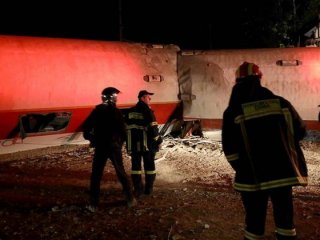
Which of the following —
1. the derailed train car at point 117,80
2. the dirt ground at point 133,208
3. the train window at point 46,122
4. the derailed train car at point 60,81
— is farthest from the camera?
the train window at point 46,122

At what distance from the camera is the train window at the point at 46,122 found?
8.59 m

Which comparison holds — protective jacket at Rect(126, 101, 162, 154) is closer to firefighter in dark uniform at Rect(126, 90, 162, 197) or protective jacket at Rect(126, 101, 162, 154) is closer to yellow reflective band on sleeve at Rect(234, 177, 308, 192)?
firefighter in dark uniform at Rect(126, 90, 162, 197)

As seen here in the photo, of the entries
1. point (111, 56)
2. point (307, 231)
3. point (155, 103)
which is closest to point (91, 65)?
point (111, 56)

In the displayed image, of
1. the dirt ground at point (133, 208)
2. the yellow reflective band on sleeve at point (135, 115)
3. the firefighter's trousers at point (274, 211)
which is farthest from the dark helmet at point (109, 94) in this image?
the firefighter's trousers at point (274, 211)

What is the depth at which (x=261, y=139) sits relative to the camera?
133 inches

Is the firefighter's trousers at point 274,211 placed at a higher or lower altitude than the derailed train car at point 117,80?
lower

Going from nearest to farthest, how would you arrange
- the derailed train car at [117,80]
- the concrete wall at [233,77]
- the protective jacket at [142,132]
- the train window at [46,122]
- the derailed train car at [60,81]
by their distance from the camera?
the protective jacket at [142,132] → the derailed train car at [60,81] → the derailed train car at [117,80] → the train window at [46,122] → the concrete wall at [233,77]

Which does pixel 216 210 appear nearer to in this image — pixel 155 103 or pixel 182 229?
pixel 182 229

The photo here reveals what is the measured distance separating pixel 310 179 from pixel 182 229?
11.1 ft

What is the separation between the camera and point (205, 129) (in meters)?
11.3

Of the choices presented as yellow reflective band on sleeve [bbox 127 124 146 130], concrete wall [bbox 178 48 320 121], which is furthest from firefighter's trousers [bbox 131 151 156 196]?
concrete wall [bbox 178 48 320 121]

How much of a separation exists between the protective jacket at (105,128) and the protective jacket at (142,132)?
1.59ft

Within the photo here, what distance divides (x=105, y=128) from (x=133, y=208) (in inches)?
46.2

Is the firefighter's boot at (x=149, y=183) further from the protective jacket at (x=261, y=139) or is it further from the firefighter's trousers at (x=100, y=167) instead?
the protective jacket at (x=261, y=139)
